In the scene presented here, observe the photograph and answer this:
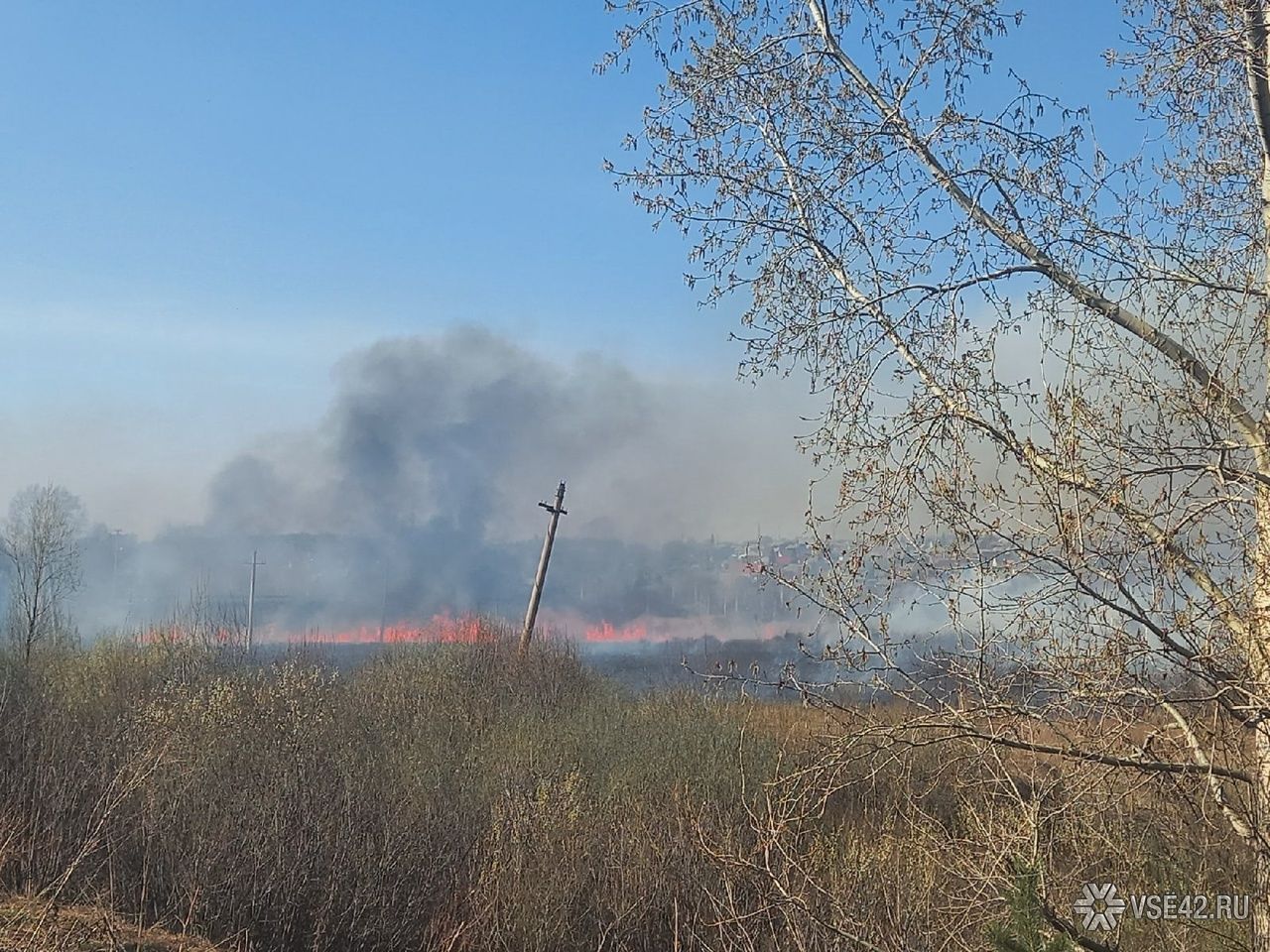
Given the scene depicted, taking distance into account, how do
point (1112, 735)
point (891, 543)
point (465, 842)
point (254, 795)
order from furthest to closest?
point (465, 842), point (254, 795), point (891, 543), point (1112, 735)

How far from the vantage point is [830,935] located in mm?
6695

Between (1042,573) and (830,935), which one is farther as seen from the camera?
(830,935)

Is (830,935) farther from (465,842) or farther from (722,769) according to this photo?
(722,769)

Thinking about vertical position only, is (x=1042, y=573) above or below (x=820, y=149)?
below

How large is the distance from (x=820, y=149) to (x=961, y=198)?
882mm

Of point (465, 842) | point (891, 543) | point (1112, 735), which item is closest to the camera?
point (1112, 735)

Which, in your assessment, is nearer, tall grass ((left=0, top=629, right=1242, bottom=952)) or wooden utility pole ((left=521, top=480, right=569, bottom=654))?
tall grass ((left=0, top=629, right=1242, bottom=952))

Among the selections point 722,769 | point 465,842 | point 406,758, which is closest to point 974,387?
point 465,842

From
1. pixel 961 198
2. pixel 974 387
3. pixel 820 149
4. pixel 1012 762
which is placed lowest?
pixel 1012 762

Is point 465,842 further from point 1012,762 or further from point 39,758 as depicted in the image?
point 1012,762

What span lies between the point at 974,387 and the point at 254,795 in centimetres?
784

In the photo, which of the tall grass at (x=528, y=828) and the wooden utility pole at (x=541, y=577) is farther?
the wooden utility pole at (x=541, y=577)

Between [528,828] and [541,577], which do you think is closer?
[528,828]

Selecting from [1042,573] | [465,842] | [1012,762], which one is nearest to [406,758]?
[465,842]
